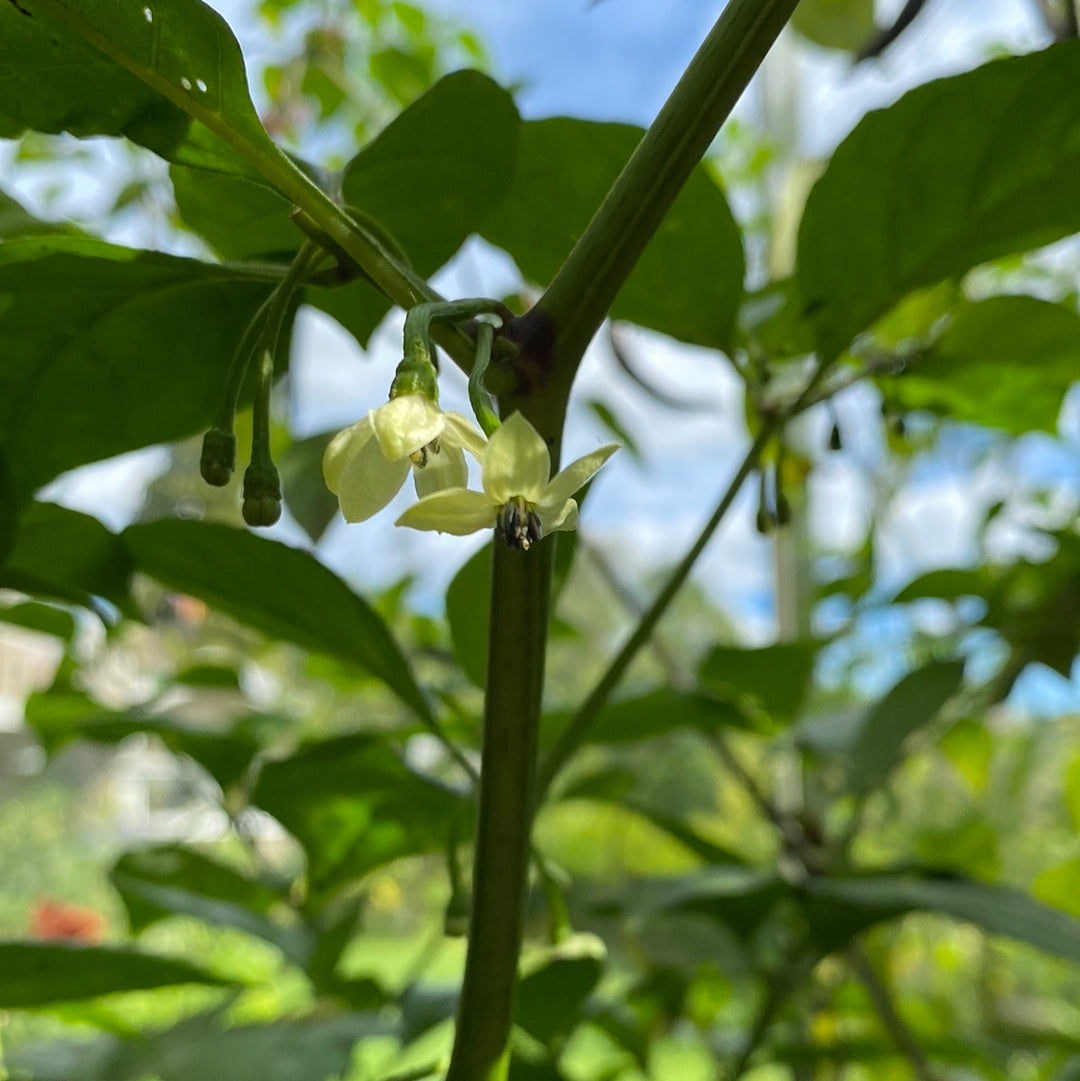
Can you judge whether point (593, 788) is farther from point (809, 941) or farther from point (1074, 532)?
point (1074, 532)

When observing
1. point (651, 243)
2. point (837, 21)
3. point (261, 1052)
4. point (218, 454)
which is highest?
point (837, 21)

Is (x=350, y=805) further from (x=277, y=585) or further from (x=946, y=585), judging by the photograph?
(x=946, y=585)

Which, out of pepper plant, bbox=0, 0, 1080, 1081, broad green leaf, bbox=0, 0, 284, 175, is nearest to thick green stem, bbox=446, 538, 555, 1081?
pepper plant, bbox=0, 0, 1080, 1081

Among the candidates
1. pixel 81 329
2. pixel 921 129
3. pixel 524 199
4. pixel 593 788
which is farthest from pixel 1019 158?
pixel 593 788

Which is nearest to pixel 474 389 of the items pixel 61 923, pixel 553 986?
pixel 553 986

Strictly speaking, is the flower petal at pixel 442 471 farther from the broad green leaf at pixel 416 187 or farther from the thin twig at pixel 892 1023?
the thin twig at pixel 892 1023

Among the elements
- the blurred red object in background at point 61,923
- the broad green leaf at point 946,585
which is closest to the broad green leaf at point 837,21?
the broad green leaf at point 946,585
